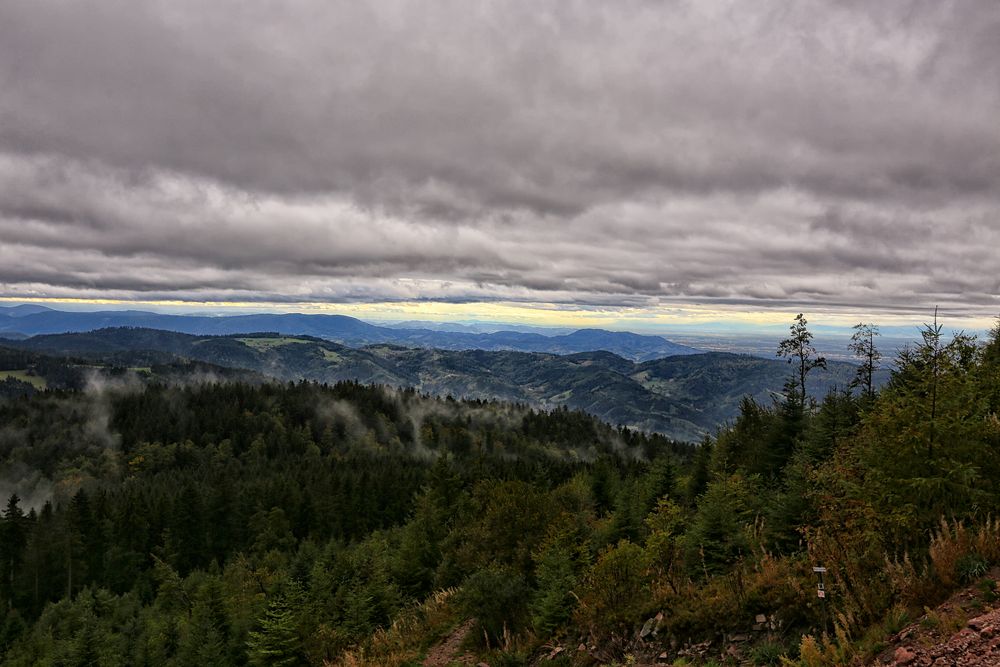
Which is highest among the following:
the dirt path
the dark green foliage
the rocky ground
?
the rocky ground

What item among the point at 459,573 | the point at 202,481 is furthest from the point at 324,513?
the point at 459,573

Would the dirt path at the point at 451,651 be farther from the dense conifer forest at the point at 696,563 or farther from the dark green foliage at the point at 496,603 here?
the dark green foliage at the point at 496,603

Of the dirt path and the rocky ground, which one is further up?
the rocky ground

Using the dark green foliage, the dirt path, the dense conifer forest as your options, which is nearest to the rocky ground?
the dense conifer forest

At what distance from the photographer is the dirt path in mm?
21984

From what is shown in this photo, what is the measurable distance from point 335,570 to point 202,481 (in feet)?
469

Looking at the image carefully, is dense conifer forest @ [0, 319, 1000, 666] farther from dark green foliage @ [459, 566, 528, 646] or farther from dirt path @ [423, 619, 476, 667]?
dirt path @ [423, 619, 476, 667]

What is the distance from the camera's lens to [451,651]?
23.6m

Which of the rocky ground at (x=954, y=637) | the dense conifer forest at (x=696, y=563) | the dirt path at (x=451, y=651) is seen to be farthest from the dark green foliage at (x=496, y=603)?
the rocky ground at (x=954, y=637)

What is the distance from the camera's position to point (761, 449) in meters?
40.9

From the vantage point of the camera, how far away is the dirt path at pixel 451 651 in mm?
21984

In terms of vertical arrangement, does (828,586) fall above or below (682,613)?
above

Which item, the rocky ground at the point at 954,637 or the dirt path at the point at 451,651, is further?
the dirt path at the point at 451,651

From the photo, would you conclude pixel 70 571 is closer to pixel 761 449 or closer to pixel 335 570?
pixel 335 570
